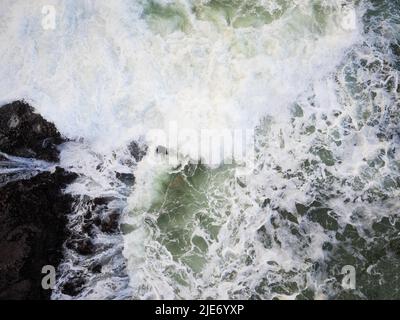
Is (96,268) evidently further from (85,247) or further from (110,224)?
(110,224)

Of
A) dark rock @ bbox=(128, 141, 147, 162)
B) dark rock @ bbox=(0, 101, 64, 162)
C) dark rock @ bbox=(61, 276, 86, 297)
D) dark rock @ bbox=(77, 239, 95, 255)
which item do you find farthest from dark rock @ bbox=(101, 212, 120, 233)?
dark rock @ bbox=(0, 101, 64, 162)

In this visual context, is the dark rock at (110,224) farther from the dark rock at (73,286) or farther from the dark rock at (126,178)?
the dark rock at (73,286)

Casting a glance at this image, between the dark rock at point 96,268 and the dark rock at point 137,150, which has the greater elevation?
the dark rock at point 137,150

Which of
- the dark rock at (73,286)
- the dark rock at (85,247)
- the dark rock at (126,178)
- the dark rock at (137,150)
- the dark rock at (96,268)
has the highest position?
the dark rock at (137,150)

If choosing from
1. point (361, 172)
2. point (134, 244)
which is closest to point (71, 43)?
point (134, 244)

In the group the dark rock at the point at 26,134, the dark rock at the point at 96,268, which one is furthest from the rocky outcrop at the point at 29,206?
the dark rock at the point at 96,268

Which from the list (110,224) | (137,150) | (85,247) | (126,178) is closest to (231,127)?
(137,150)
